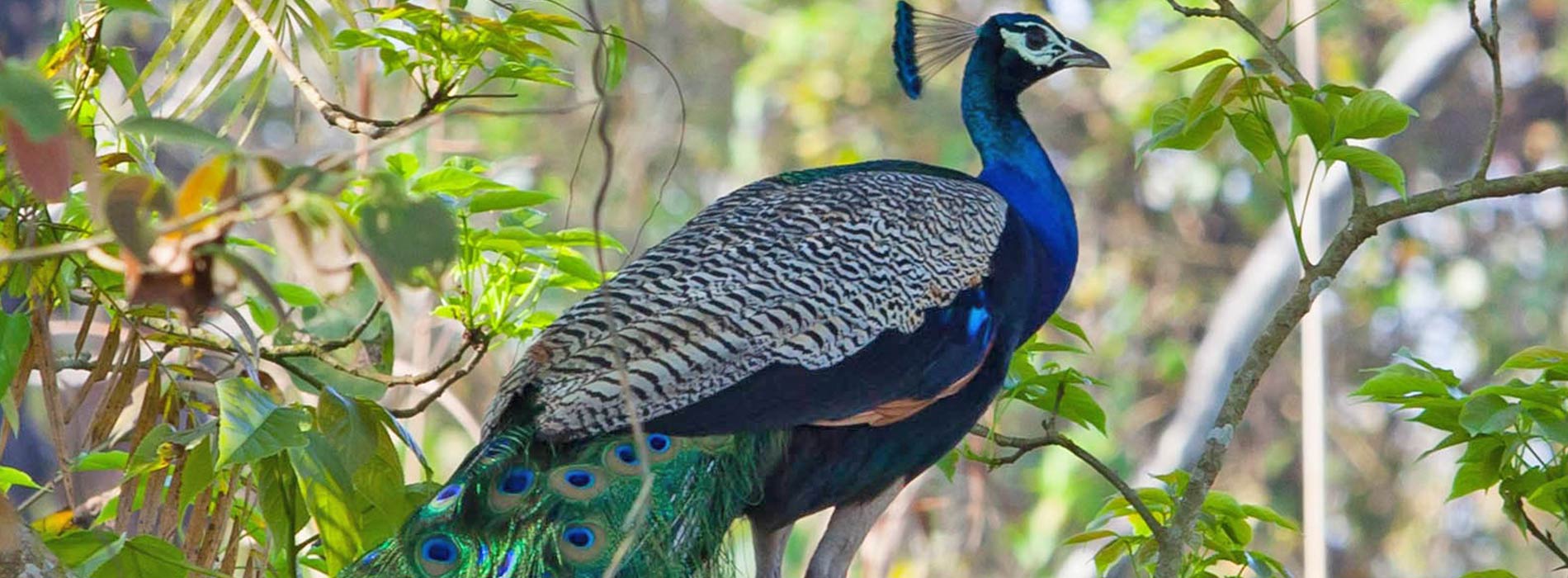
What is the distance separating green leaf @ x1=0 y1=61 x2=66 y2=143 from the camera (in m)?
1.12

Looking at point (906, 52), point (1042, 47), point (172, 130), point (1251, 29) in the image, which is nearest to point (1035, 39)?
point (1042, 47)

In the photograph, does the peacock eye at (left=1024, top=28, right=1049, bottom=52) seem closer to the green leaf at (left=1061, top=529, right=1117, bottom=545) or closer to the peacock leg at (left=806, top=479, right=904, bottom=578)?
the peacock leg at (left=806, top=479, right=904, bottom=578)

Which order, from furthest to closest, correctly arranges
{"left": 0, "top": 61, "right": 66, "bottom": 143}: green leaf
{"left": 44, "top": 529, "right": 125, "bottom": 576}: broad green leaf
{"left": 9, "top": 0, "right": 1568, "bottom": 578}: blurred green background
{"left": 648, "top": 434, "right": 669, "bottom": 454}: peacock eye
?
{"left": 9, "top": 0, "right": 1568, "bottom": 578}: blurred green background, {"left": 648, "top": 434, "right": 669, "bottom": 454}: peacock eye, {"left": 44, "top": 529, "right": 125, "bottom": 576}: broad green leaf, {"left": 0, "top": 61, "right": 66, "bottom": 143}: green leaf

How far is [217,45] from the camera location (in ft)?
18.1

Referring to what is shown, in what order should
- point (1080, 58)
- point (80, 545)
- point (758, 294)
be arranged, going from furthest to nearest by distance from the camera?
point (1080, 58), point (758, 294), point (80, 545)

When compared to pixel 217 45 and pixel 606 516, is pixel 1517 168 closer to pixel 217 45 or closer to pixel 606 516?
pixel 217 45

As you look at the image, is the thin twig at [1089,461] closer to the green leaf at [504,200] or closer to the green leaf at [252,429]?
the green leaf at [504,200]

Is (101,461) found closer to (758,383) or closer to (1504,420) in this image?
(758,383)

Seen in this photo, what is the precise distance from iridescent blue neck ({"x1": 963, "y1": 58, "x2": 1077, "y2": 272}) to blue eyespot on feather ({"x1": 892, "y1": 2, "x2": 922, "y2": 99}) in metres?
0.11

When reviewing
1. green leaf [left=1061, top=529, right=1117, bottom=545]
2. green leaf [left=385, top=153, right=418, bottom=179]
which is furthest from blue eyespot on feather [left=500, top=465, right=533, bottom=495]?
green leaf [left=1061, top=529, right=1117, bottom=545]

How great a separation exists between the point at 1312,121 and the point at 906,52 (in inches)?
61.4

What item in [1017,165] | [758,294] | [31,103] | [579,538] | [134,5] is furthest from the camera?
[1017,165]

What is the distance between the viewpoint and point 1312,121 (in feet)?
7.78

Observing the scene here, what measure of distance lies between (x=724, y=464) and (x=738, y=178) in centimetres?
738
